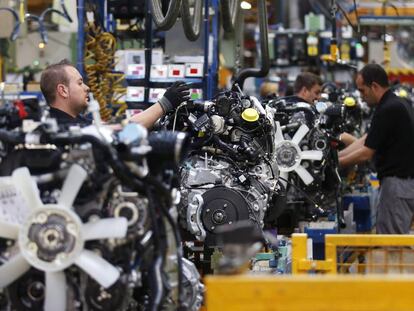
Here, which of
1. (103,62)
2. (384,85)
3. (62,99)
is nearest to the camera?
(62,99)

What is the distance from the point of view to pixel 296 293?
12.5 feet

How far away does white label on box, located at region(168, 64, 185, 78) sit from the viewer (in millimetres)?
11984

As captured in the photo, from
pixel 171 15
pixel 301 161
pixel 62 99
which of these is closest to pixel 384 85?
pixel 301 161

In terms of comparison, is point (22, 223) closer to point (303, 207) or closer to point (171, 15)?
point (171, 15)

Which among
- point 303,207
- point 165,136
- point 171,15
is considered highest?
point 171,15

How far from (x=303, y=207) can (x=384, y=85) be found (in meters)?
1.60

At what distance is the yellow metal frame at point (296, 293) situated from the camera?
150 inches

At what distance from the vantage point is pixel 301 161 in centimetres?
1071

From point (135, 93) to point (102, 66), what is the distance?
2.95ft

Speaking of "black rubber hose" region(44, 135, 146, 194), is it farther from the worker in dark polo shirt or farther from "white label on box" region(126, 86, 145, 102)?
"white label on box" region(126, 86, 145, 102)

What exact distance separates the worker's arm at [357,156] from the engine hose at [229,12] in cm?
175

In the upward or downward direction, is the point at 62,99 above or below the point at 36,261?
above

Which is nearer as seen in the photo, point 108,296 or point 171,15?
point 108,296

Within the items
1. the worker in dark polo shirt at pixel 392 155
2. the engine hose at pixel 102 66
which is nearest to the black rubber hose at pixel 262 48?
the worker in dark polo shirt at pixel 392 155
